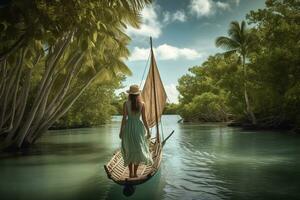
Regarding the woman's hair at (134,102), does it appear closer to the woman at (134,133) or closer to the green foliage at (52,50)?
the woman at (134,133)

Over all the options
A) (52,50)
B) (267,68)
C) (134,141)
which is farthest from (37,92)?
(267,68)

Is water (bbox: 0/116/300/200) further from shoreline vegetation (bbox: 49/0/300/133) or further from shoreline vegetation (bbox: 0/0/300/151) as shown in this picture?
shoreline vegetation (bbox: 49/0/300/133)

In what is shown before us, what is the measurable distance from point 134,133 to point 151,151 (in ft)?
15.1

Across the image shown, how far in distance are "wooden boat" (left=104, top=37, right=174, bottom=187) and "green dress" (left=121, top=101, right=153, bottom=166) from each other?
17.3 inches

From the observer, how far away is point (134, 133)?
8.95 meters

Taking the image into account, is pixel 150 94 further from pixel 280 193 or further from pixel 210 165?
pixel 280 193

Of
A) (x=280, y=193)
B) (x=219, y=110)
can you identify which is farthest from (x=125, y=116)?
(x=219, y=110)

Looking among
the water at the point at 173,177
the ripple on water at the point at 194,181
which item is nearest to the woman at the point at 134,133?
the water at the point at 173,177

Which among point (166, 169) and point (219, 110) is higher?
point (219, 110)

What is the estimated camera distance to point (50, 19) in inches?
293

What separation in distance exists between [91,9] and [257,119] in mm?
39715

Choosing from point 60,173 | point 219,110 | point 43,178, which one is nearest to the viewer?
point 43,178

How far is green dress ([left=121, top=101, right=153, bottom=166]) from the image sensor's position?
8898 millimetres

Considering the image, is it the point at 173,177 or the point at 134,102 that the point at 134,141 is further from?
the point at 173,177
